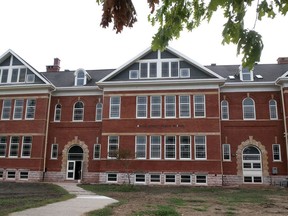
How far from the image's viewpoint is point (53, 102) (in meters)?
31.6

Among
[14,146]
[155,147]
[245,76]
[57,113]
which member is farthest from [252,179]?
[14,146]

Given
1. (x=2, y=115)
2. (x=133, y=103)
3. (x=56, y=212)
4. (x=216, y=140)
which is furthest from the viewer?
(x=2, y=115)

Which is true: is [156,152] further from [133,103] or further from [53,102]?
[53,102]

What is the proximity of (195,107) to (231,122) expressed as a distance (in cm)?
357

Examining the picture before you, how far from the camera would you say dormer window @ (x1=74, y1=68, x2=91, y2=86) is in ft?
105

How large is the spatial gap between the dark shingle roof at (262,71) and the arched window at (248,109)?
200 cm

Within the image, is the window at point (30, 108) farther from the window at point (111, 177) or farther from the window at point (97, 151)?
the window at point (111, 177)

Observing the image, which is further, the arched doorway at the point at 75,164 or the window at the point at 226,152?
the arched doorway at the point at 75,164

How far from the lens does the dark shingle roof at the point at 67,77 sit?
32.5 meters

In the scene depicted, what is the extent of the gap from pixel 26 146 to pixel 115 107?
→ 9.07 m

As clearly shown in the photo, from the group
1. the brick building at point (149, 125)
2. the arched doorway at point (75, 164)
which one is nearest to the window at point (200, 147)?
the brick building at point (149, 125)

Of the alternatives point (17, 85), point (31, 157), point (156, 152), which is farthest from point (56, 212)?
point (17, 85)

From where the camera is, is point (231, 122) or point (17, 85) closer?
point (231, 122)

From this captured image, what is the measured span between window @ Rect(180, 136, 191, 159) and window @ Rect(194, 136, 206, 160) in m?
0.59
